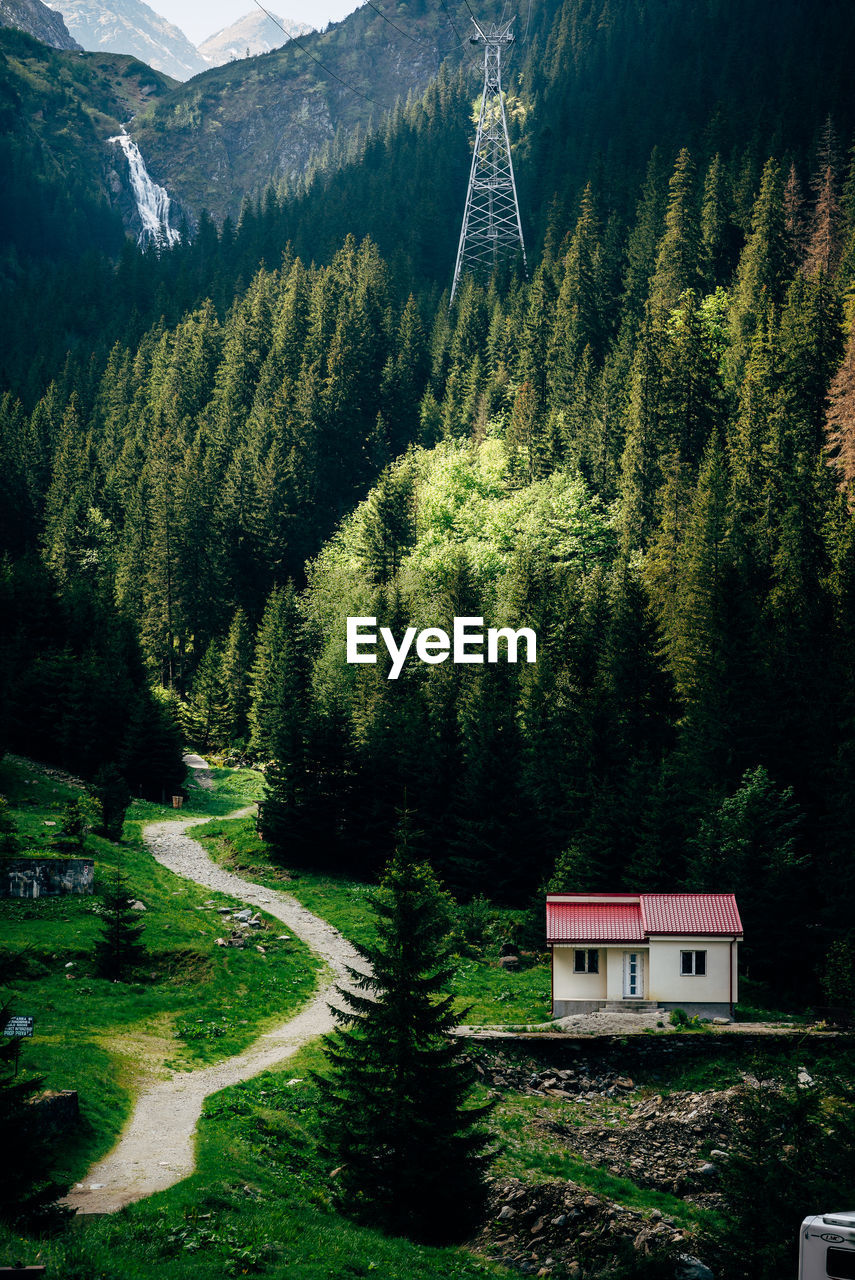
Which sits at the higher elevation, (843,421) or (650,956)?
(843,421)

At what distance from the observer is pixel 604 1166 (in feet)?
107

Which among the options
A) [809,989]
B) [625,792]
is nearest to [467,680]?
[625,792]

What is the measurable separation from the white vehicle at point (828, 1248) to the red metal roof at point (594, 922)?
23885 mm

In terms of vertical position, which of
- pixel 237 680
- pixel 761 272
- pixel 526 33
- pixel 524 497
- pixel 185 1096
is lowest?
pixel 185 1096

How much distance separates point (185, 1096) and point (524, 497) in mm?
64164

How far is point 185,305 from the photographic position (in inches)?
6058

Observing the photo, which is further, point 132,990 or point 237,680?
point 237,680

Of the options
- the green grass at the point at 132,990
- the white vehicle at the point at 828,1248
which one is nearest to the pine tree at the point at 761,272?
the green grass at the point at 132,990

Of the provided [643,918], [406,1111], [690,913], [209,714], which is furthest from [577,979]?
[209,714]

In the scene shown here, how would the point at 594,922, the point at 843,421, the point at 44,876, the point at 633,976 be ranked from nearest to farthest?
the point at 633,976, the point at 594,922, the point at 44,876, the point at 843,421

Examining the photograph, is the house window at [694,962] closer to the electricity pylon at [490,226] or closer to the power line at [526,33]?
the electricity pylon at [490,226]

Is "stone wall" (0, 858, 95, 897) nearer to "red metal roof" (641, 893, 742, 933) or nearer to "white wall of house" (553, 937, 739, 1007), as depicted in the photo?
"white wall of house" (553, 937, 739, 1007)

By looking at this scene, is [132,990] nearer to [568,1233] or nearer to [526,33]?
[568,1233]

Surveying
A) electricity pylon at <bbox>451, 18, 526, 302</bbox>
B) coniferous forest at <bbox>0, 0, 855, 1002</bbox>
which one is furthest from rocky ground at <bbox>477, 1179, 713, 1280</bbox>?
electricity pylon at <bbox>451, 18, 526, 302</bbox>
